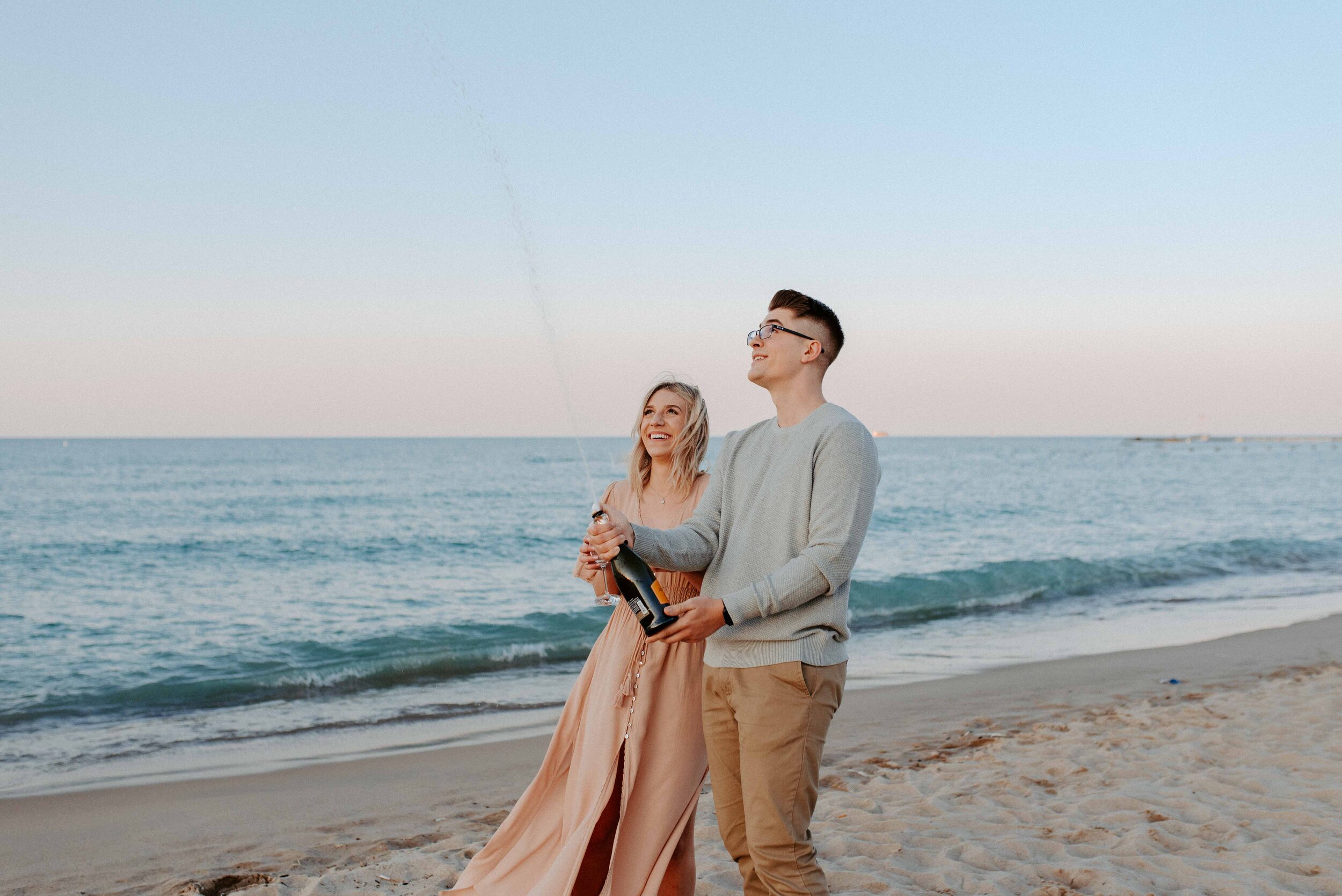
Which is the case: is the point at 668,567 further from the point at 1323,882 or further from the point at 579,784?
the point at 1323,882

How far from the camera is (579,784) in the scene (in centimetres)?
305

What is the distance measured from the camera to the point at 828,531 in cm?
231

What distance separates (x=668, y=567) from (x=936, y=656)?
7892 millimetres

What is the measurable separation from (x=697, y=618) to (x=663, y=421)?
1.21m

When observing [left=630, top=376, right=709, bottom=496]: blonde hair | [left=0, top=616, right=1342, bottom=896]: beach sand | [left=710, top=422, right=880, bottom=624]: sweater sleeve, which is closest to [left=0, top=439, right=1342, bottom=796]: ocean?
[left=0, top=616, right=1342, bottom=896]: beach sand

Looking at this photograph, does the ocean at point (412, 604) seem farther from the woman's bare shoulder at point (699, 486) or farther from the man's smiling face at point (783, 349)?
the man's smiling face at point (783, 349)

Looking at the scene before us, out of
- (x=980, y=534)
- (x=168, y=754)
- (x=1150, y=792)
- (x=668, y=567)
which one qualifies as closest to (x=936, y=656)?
(x=1150, y=792)

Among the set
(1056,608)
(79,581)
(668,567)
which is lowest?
(1056,608)

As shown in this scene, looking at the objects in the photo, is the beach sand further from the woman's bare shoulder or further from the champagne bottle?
the champagne bottle

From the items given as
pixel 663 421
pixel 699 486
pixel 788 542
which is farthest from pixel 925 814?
pixel 788 542

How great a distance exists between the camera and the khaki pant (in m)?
2.33

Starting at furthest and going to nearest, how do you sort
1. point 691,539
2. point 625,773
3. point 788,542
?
point 625,773, point 691,539, point 788,542

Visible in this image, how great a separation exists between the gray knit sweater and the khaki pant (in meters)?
0.05

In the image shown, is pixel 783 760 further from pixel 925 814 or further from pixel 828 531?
pixel 925 814
